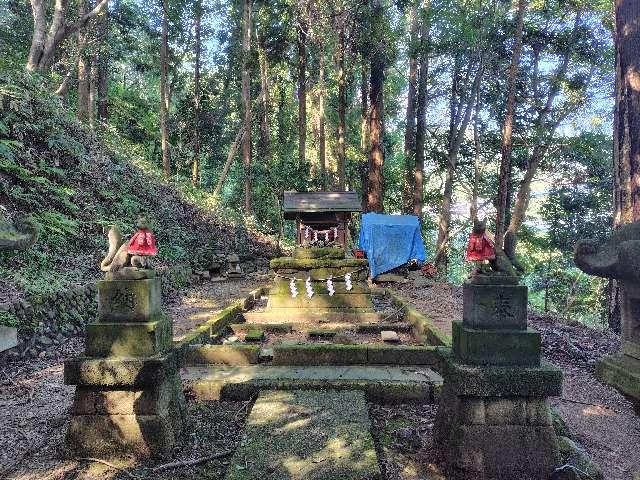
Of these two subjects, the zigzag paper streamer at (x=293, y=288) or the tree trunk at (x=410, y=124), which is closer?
the zigzag paper streamer at (x=293, y=288)

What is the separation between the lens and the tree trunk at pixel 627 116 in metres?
4.86

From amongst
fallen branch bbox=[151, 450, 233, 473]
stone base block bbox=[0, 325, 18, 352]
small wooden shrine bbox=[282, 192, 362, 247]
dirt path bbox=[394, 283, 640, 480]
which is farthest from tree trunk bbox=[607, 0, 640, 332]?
small wooden shrine bbox=[282, 192, 362, 247]

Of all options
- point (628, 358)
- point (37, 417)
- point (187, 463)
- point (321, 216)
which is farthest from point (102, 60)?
point (628, 358)

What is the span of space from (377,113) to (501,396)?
15093 millimetres

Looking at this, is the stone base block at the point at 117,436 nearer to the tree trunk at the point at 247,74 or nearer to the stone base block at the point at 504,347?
the stone base block at the point at 504,347

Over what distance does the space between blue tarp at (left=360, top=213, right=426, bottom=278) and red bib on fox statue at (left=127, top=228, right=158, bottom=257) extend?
11870 mm

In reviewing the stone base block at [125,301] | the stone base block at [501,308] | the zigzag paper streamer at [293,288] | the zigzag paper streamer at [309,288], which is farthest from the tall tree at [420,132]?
the stone base block at [125,301]

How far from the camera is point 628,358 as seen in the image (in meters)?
2.30

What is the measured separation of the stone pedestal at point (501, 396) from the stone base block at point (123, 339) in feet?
9.35

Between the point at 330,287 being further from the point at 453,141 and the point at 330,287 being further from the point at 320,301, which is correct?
the point at 453,141

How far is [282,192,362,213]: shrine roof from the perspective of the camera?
1467 centimetres

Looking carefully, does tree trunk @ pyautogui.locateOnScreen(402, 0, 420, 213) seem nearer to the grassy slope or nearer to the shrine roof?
the shrine roof

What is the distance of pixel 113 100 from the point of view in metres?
23.8

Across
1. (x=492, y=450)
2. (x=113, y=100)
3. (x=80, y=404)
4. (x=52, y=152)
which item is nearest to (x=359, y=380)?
(x=492, y=450)
